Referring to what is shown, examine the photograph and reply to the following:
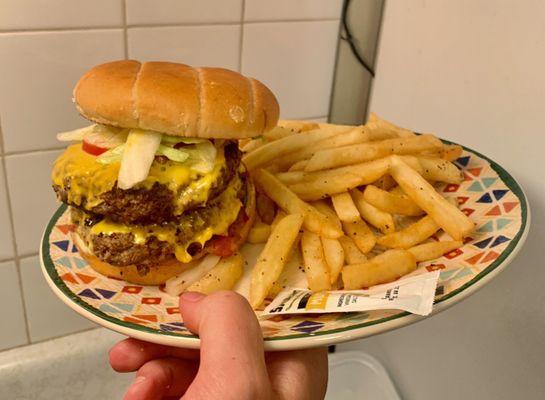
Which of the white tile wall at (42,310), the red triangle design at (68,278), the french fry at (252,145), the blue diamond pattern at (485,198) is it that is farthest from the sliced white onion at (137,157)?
the white tile wall at (42,310)

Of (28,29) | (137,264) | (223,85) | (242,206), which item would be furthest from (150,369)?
(28,29)

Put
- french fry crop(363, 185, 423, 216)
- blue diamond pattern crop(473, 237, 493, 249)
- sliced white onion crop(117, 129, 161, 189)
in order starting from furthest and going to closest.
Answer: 1. french fry crop(363, 185, 423, 216)
2. blue diamond pattern crop(473, 237, 493, 249)
3. sliced white onion crop(117, 129, 161, 189)

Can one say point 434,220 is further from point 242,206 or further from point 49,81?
point 49,81

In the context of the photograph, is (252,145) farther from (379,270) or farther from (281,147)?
(379,270)

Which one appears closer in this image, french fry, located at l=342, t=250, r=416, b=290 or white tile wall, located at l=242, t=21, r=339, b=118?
french fry, located at l=342, t=250, r=416, b=290

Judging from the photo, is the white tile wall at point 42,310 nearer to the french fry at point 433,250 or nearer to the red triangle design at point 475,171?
the french fry at point 433,250

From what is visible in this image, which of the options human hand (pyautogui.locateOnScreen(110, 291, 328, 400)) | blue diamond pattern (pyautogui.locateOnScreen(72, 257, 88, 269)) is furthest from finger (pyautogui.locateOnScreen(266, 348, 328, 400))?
blue diamond pattern (pyautogui.locateOnScreen(72, 257, 88, 269))

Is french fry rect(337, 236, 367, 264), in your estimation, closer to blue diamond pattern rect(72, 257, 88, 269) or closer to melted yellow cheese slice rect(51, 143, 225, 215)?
melted yellow cheese slice rect(51, 143, 225, 215)
